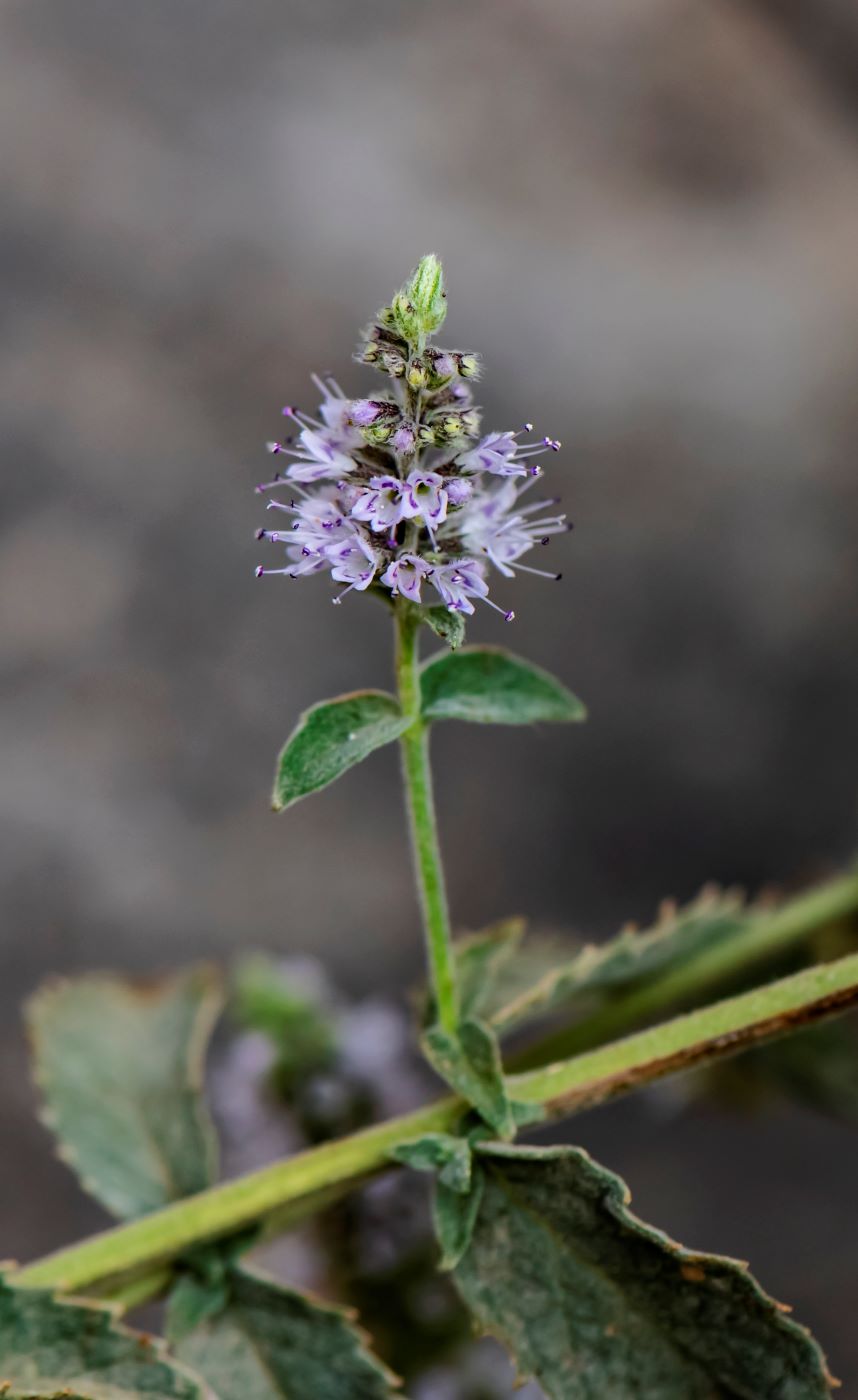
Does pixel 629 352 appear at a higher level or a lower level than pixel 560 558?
higher

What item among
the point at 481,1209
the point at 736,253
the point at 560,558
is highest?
the point at 736,253

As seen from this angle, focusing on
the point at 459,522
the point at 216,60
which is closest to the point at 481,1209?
the point at 459,522

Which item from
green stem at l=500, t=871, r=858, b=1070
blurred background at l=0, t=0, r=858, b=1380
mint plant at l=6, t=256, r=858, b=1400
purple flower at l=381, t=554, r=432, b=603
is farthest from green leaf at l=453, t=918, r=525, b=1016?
blurred background at l=0, t=0, r=858, b=1380

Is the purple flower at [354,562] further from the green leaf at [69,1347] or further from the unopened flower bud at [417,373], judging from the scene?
the green leaf at [69,1347]

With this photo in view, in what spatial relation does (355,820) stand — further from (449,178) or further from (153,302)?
(449,178)

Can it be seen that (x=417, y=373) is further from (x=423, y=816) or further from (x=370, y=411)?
(x=423, y=816)

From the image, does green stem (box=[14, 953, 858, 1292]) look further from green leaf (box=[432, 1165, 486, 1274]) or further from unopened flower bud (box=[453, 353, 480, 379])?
unopened flower bud (box=[453, 353, 480, 379])

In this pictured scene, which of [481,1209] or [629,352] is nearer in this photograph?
[481,1209]
